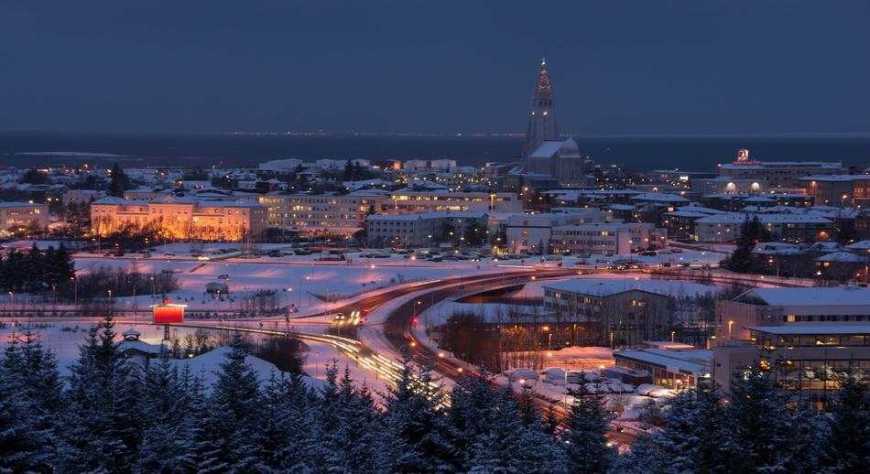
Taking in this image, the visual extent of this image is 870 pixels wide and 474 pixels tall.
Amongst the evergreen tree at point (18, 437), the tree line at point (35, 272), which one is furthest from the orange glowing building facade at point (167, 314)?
the evergreen tree at point (18, 437)

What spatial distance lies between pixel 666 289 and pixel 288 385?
37.7 ft

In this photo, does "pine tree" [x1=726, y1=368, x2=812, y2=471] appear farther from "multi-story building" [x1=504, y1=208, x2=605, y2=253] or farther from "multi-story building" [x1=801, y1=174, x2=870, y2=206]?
"multi-story building" [x1=801, y1=174, x2=870, y2=206]

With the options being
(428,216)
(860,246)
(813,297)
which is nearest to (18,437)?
(813,297)

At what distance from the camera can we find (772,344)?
38.5 ft

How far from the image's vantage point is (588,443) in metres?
5.73

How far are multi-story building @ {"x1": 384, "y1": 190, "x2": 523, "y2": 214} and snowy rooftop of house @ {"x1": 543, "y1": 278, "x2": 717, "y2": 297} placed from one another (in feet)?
39.9

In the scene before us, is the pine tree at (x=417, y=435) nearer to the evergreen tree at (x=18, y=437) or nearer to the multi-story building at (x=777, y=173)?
the evergreen tree at (x=18, y=437)

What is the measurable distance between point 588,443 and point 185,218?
79.2 feet

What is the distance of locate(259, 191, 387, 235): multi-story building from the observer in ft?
102

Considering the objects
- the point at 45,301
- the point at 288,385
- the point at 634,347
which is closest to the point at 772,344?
the point at 634,347

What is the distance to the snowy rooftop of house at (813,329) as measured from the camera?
11812mm

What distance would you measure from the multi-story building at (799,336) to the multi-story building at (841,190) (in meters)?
24.8

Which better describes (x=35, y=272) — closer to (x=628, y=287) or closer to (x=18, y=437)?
(x=628, y=287)

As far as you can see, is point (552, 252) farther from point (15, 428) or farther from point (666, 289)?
point (15, 428)
